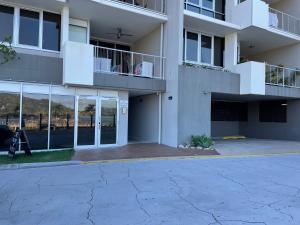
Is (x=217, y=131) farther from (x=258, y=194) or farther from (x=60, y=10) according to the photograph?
(x=258, y=194)

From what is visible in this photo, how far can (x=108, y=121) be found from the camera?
13.8 m

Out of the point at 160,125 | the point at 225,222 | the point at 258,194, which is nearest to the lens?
the point at 225,222

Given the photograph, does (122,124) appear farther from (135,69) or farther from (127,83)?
(135,69)

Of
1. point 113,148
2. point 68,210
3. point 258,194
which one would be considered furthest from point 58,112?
point 258,194

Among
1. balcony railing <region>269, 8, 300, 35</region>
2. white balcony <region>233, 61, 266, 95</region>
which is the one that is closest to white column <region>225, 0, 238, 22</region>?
white balcony <region>233, 61, 266, 95</region>

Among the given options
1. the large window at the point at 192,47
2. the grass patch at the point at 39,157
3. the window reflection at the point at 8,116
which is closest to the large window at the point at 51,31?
the window reflection at the point at 8,116

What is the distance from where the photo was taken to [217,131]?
834 inches

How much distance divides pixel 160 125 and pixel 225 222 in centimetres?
1074

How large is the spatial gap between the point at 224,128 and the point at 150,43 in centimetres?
912

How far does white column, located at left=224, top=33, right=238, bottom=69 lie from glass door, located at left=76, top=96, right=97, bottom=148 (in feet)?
27.3

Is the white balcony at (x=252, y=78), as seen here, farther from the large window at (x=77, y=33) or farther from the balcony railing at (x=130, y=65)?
the large window at (x=77, y=33)

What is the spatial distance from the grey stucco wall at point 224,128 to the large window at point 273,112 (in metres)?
2.00

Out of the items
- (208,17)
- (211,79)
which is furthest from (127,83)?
(208,17)

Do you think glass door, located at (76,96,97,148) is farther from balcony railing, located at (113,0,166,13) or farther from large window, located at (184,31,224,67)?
large window, located at (184,31,224,67)
